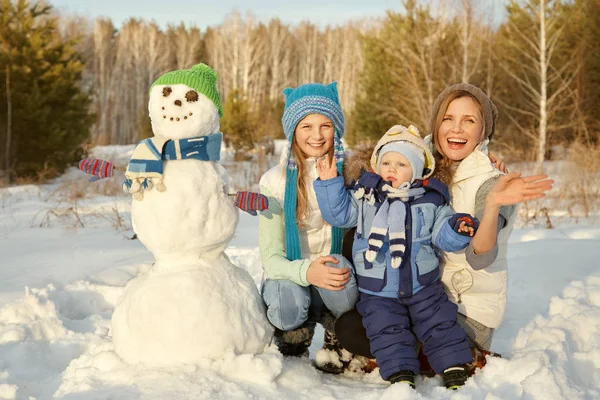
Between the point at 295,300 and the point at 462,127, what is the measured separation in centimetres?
104

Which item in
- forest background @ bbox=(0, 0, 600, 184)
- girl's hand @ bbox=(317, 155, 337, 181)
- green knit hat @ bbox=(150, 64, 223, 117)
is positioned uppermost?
forest background @ bbox=(0, 0, 600, 184)

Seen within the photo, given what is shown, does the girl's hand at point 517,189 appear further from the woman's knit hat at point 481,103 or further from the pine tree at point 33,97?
the pine tree at point 33,97

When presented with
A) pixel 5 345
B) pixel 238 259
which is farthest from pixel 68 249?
pixel 5 345

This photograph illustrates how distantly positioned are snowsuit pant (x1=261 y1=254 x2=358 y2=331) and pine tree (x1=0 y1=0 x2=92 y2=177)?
9689 mm

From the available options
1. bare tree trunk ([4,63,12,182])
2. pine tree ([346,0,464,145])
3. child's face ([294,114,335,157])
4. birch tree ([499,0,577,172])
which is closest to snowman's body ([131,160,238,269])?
child's face ([294,114,335,157])

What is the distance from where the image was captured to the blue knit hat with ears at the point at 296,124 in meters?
2.25

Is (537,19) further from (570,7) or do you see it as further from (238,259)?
(238,259)

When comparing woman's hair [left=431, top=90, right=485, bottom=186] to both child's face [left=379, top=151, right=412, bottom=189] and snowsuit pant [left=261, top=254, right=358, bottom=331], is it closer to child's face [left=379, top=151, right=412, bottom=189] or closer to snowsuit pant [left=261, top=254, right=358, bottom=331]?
child's face [left=379, top=151, right=412, bottom=189]

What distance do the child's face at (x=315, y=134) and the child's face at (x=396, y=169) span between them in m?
0.29

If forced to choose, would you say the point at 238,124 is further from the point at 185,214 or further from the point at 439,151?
the point at 185,214

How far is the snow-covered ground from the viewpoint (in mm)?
1810

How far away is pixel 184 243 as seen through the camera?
1.98m

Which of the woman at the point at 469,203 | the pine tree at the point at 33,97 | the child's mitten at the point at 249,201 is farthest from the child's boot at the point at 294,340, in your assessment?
the pine tree at the point at 33,97

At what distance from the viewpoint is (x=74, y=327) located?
2.67 metres
